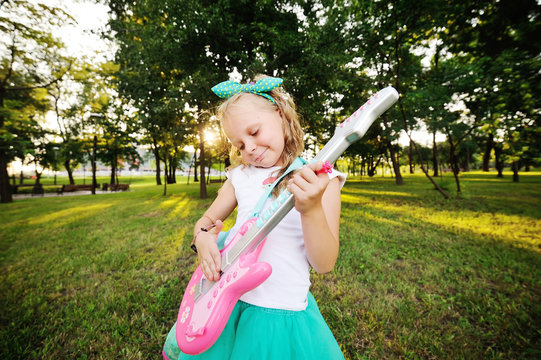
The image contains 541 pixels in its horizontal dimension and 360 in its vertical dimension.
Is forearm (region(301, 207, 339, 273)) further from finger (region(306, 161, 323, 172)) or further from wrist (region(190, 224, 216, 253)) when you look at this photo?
wrist (region(190, 224, 216, 253))

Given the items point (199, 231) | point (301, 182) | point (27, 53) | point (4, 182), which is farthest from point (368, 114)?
point (4, 182)

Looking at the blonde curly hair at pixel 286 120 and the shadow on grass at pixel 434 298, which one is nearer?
the blonde curly hair at pixel 286 120

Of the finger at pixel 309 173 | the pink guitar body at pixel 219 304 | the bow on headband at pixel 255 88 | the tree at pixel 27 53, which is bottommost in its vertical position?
the pink guitar body at pixel 219 304

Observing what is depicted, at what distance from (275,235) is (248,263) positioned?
0.25 m

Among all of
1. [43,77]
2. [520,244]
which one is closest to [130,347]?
[520,244]

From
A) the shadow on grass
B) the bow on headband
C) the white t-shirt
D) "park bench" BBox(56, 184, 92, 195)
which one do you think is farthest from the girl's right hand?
"park bench" BBox(56, 184, 92, 195)

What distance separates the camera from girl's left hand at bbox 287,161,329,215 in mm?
1008

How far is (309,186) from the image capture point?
102 centimetres

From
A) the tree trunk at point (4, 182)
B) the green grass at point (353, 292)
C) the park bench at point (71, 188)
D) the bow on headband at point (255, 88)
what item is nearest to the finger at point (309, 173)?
the bow on headband at point (255, 88)

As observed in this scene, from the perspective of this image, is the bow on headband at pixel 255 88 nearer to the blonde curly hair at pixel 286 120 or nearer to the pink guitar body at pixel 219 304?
the blonde curly hair at pixel 286 120

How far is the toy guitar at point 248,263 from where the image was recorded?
110cm

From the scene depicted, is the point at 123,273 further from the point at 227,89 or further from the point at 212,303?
the point at 227,89

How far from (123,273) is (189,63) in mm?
9091

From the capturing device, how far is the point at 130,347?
7.35 feet
